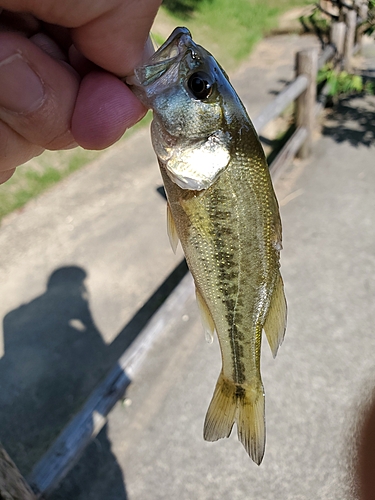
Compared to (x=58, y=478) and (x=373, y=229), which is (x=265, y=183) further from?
(x=373, y=229)

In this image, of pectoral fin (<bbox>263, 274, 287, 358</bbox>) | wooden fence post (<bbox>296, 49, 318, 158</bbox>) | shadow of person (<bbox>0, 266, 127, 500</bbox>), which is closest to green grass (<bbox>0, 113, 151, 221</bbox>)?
shadow of person (<bbox>0, 266, 127, 500</bbox>)

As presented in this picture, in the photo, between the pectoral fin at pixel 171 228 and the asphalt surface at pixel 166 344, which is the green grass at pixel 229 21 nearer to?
the asphalt surface at pixel 166 344

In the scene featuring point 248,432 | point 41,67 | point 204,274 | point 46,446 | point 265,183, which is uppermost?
point 41,67

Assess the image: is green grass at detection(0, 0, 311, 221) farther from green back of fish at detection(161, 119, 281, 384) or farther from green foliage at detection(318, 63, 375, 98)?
green back of fish at detection(161, 119, 281, 384)

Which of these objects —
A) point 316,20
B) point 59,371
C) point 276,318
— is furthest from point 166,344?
point 316,20

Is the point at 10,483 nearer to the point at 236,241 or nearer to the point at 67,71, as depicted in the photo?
the point at 236,241

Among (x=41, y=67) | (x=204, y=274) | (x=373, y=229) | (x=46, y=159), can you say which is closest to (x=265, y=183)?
(x=204, y=274)
